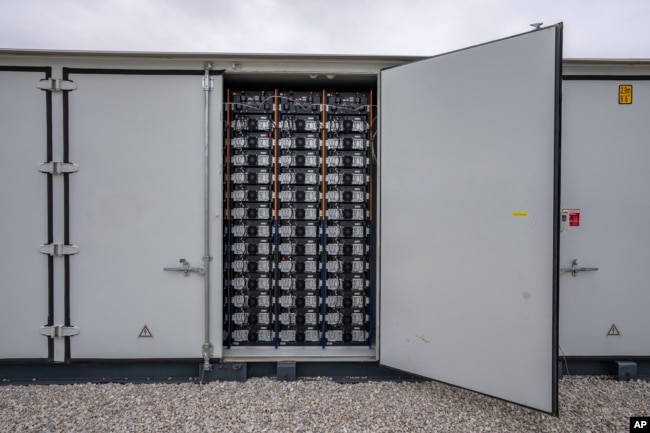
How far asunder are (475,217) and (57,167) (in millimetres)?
3374

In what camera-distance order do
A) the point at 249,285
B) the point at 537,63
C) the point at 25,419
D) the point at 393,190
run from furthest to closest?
the point at 249,285 < the point at 393,190 < the point at 25,419 < the point at 537,63

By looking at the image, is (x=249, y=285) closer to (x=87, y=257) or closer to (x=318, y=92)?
(x=87, y=257)

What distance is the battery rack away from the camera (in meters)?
3.20

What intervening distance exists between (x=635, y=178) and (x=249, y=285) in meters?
3.56

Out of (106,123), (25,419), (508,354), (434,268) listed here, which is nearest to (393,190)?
(434,268)

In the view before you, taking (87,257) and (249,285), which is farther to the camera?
(249,285)

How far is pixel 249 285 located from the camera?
3213 millimetres

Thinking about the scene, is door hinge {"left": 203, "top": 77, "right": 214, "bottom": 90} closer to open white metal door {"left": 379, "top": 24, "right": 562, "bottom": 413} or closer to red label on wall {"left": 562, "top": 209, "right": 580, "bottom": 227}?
open white metal door {"left": 379, "top": 24, "right": 562, "bottom": 413}

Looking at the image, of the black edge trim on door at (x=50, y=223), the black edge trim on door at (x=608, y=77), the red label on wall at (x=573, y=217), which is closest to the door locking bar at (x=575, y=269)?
the red label on wall at (x=573, y=217)

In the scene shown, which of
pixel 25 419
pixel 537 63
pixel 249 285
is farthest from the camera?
pixel 249 285

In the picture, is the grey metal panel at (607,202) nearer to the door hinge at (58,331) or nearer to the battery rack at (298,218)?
the battery rack at (298,218)

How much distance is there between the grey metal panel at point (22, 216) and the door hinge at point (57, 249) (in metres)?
0.07

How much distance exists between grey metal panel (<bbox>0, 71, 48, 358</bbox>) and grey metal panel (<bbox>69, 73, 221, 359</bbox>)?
0.26 meters

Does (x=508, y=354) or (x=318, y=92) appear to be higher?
(x=318, y=92)
